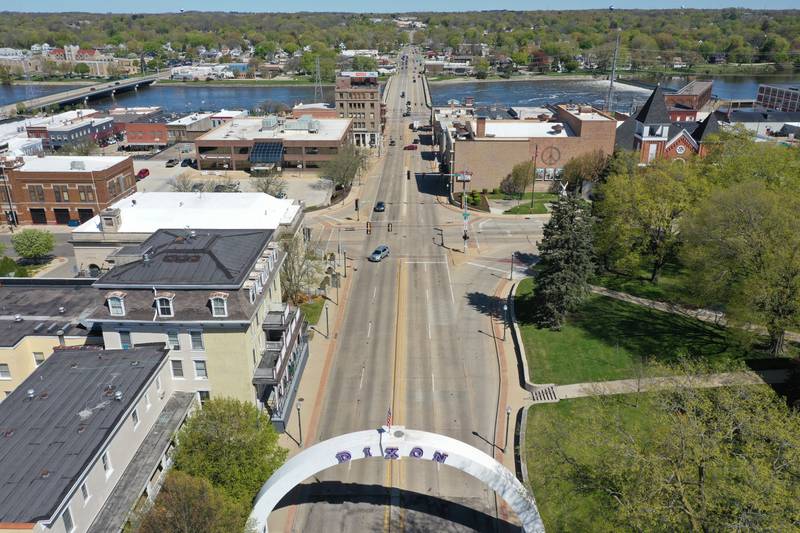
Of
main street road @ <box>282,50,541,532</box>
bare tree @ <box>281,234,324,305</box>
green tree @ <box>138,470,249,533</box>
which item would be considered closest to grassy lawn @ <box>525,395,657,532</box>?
main street road @ <box>282,50,541,532</box>

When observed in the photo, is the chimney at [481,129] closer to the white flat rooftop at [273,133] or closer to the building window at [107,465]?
the white flat rooftop at [273,133]

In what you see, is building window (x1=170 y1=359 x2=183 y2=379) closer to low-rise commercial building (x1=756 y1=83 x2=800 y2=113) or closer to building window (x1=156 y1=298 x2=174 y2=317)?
building window (x1=156 y1=298 x2=174 y2=317)

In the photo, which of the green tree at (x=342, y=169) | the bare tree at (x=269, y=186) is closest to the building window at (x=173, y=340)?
the bare tree at (x=269, y=186)

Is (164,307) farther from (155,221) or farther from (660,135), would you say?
(660,135)

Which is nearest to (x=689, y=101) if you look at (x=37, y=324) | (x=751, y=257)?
(x=751, y=257)

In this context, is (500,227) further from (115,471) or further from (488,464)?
(115,471)

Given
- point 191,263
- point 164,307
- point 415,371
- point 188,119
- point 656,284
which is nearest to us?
point 164,307
